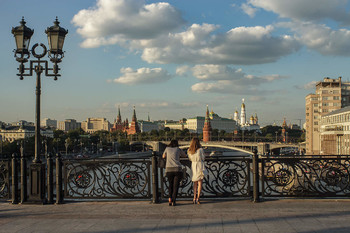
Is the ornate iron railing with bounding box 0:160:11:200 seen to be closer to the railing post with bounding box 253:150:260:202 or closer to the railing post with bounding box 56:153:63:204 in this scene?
the railing post with bounding box 56:153:63:204

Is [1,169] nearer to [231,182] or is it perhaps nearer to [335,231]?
[231,182]

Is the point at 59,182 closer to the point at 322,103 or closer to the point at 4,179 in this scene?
the point at 4,179

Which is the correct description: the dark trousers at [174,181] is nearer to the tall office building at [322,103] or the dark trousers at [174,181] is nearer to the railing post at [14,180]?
the railing post at [14,180]

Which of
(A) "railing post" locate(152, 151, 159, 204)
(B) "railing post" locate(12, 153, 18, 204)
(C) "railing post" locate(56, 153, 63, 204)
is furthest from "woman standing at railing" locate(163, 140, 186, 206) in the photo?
(B) "railing post" locate(12, 153, 18, 204)

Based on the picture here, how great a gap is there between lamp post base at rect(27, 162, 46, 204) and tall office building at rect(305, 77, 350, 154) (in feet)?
310

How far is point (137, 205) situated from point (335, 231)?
15.2ft

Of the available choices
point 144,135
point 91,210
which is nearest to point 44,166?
point 91,210

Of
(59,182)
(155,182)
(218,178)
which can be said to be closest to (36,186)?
(59,182)

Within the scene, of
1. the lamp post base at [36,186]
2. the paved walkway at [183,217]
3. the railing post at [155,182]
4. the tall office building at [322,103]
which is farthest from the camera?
the tall office building at [322,103]

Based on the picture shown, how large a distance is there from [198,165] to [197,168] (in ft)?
0.25

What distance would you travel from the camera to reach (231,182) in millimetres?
10047

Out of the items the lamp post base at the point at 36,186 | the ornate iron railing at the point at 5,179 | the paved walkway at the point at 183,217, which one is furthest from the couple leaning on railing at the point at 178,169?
the ornate iron railing at the point at 5,179

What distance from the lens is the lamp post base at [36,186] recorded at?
1003 cm

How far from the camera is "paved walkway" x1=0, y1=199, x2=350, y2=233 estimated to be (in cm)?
719
